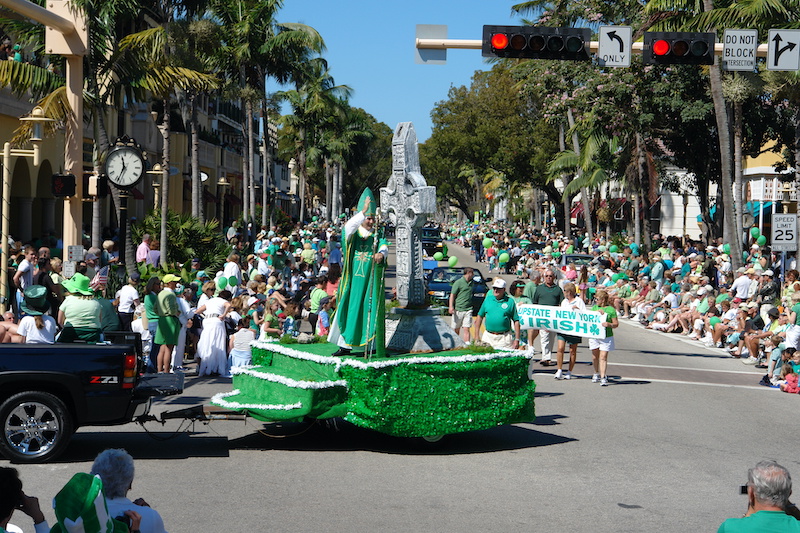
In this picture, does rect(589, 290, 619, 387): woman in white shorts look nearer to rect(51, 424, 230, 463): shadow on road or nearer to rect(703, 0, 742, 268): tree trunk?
rect(51, 424, 230, 463): shadow on road

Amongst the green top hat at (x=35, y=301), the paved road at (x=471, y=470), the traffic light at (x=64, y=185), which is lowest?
the paved road at (x=471, y=470)

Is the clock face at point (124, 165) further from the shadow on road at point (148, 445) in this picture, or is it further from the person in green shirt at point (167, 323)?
the shadow on road at point (148, 445)

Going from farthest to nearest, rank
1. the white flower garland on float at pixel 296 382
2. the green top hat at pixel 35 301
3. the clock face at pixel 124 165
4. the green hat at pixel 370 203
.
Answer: the clock face at pixel 124 165 < the green top hat at pixel 35 301 < the green hat at pixel 370 203 < the white flower garland on float at pixel 296 382

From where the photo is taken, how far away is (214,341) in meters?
16.4

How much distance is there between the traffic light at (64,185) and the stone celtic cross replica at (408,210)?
561 centimetres

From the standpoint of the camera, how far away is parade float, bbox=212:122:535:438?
35.7ft

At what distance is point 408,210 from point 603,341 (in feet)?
17.0

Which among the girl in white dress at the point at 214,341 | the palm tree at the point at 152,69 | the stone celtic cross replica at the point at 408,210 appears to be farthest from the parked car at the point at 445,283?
the stone celtic cross replica at the point at 408,210

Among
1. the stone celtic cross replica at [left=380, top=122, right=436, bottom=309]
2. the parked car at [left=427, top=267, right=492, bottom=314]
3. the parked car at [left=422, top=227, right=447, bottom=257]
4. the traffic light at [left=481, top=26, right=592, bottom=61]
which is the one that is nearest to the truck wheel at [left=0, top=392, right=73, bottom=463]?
the stone celtic cross replica at [left=380, top=122, right=436, bottom=309]

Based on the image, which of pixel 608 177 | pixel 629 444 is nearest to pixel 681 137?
pixel 608 177

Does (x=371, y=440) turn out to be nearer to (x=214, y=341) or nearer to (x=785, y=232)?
(x=214, y=341)

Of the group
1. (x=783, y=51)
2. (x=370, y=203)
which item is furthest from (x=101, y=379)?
(x=783, y=51)

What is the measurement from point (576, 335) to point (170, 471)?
8425 mm

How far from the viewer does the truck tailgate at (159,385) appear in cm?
1031
